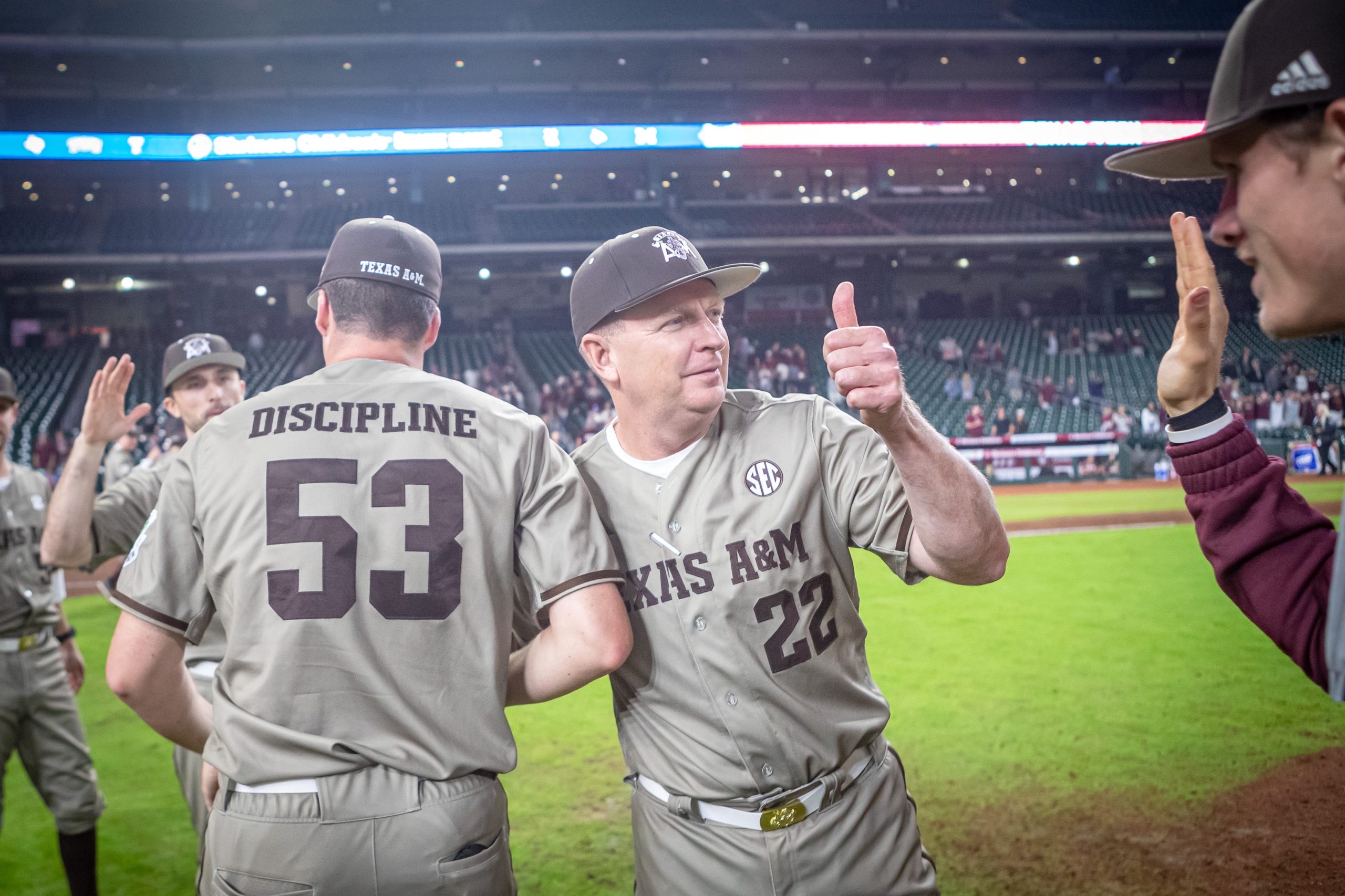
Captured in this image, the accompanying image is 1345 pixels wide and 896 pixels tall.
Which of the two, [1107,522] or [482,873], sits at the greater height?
[482,873]

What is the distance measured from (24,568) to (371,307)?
317cm

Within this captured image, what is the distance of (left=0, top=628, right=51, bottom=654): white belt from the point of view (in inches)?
160

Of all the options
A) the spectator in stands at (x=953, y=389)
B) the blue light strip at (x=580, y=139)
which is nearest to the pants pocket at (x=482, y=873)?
the spectator in stands at (x=953, y=389)

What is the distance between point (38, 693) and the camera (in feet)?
13.4

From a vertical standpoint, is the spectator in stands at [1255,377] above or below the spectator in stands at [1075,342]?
below

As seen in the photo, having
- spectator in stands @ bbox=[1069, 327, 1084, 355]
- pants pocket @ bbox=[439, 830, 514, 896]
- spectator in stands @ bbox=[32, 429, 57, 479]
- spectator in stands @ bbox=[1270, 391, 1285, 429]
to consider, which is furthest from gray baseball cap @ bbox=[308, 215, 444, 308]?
spectator in stands @ bbox=[1069, 327, 1084, 355]

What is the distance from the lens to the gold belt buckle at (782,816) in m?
2.15

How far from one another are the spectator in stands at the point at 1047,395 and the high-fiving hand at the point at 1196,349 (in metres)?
23.5

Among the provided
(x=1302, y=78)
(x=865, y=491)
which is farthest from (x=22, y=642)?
(x=1302, y=78)

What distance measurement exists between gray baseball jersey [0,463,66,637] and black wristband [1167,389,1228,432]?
480cm

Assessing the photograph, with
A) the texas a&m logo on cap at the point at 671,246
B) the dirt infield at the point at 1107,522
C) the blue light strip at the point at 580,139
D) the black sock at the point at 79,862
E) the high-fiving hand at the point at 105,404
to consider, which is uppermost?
the blue light strip at the point at 580,139

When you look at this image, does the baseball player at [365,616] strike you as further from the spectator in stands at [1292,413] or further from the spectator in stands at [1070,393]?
the spectator in stands at [1070,393]

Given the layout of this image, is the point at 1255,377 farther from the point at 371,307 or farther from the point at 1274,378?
the point at 371,307

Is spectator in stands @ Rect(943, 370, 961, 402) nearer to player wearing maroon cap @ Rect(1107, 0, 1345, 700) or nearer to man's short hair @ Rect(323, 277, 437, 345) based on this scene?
man's short hair @ Rect(323, 277, 437, 345)
